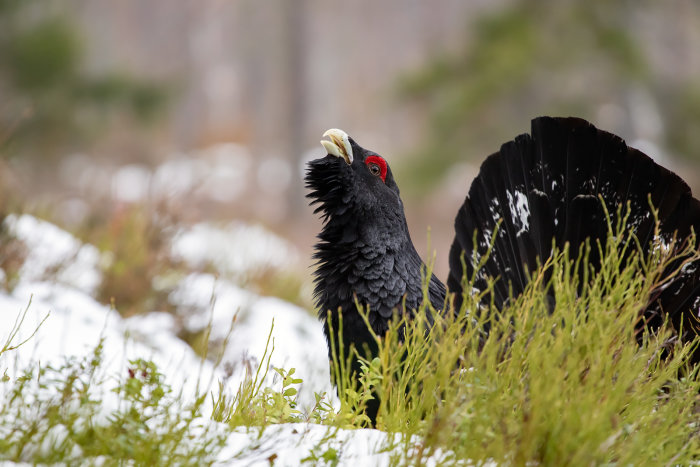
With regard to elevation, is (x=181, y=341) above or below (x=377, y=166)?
below

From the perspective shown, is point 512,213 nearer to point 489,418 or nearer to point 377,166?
point 377,166

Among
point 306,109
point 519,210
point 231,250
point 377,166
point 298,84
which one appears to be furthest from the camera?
point 306,109

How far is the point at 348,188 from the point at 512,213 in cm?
74

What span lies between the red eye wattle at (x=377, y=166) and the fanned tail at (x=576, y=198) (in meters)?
0.44

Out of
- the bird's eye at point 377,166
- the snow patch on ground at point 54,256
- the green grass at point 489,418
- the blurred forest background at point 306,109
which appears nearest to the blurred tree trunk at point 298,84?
the blurred forest background at point 306,109

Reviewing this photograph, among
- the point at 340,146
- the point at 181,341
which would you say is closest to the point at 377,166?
the point at 340,146

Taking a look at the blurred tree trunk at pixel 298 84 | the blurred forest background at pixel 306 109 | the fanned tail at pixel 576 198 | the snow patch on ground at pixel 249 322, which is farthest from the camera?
the blurred tree trunk at pixel 298 84

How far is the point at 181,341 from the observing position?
453 cm

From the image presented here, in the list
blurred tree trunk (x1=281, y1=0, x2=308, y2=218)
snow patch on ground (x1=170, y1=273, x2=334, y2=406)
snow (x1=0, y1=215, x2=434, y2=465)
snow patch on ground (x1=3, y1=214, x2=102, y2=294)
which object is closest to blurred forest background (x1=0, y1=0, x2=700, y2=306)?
blurred tree trunk (x1=281, y1=0, x2=308, y2=218)

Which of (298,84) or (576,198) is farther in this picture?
(298,84)

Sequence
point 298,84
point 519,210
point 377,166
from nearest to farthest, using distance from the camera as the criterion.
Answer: point 519,210 < point 377,166 < point 298,84

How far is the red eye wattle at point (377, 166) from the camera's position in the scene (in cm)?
307

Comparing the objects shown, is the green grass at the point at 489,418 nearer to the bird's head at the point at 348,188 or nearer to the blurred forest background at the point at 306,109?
the bird's head at the point at 348,188

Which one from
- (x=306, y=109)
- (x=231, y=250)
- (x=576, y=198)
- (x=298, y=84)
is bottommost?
(x=576, y=198)
